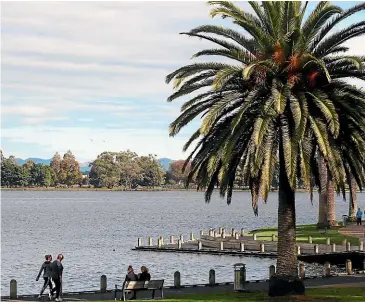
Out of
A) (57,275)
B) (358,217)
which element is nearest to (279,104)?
(57,275)

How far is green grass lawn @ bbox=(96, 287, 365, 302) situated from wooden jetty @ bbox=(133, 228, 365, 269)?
16733mm

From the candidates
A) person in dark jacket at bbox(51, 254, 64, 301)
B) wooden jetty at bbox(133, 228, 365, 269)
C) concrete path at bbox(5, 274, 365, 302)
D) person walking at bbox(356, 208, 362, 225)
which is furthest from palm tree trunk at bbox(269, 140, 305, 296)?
person walking at bbox(356, 208, 362, 225)

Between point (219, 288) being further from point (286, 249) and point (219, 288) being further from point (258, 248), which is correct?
point (258, 248)

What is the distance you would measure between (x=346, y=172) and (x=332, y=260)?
77.7ft

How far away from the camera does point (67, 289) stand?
4719cm

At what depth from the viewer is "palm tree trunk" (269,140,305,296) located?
103 ft

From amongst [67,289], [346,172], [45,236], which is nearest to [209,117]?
[346,172]

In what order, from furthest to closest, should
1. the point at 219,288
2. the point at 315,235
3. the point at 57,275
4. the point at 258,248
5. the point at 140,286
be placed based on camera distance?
the point at 315,235 → the point at 258,248 → the point at 219,288 → the point at 57,275 → the point at 140,286

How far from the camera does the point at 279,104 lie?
28.1 metres

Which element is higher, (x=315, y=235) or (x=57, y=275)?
(x=315, y=235)

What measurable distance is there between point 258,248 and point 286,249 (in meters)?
30.8

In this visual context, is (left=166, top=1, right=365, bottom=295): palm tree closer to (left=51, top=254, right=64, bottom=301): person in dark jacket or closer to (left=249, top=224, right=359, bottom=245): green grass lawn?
(left=51, top=254, right=64, bottom=301): person in dark jacket

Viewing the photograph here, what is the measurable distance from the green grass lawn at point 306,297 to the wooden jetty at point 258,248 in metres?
16.7

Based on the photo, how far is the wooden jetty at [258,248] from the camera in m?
53.8
